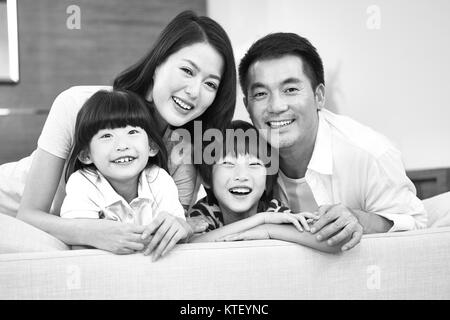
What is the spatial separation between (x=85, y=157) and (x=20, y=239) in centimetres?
37

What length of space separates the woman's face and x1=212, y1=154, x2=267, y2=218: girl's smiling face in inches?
7.2

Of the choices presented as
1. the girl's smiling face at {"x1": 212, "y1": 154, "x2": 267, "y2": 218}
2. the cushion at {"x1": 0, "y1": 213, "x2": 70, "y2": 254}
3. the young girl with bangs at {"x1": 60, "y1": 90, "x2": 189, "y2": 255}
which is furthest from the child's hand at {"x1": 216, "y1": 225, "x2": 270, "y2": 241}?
the cushion at {"x1": 0, "y1": 213, "x2": 70, "y2": 254}

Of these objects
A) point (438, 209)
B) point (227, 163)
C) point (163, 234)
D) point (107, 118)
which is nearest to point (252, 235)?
point (163, 234)

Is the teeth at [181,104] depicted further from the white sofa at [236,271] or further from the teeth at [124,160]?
the white sofa at [236,271]

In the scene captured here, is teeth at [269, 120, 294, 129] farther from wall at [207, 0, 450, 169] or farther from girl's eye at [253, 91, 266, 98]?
wall at [207, 0, 450, 169]

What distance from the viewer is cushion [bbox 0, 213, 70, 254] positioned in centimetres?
117

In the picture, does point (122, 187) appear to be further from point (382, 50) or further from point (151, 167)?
point (382, 50)

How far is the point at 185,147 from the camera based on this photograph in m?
1.75

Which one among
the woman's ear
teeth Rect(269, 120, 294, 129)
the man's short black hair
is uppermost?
the man's short black hair

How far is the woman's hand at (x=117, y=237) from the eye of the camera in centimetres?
118

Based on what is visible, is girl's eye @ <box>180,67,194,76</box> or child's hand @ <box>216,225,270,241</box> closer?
child's hand @ <box>216,225,270,241</box>

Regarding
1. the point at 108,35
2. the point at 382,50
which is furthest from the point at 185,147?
the point at 108,35

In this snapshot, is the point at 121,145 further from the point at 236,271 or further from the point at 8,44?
the point at 8,44

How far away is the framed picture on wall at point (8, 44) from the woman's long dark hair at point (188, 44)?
1.68 m
